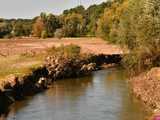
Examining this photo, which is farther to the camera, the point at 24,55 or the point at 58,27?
the point at 58,27

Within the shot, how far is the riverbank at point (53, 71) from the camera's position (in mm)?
60375

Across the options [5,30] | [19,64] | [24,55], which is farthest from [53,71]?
[5,30]

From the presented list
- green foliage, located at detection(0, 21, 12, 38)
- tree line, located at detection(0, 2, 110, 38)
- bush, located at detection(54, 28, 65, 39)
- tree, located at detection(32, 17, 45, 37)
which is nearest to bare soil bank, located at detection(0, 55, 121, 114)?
bush, located at detection(54, 28, 65, 39)

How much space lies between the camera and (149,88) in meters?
57.7

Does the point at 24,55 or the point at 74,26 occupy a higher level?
the point at 74,26

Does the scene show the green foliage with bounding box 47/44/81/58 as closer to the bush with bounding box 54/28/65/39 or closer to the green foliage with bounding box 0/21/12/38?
the bush with bounding box 54/28/65/39

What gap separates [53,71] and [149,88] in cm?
2374

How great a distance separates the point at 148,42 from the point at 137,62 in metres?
3.78

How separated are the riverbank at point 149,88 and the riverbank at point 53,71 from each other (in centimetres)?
1224

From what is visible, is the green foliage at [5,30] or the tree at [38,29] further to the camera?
the green foliage at [5,30]

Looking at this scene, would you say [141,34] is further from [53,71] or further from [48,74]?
[53,71]

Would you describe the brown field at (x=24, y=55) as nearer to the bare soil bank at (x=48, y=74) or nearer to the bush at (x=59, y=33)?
the bare soil bank at (x=48, y=74)

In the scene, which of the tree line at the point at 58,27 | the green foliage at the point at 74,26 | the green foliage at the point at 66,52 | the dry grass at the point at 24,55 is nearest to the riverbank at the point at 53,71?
the green foliage at the point at 66,52

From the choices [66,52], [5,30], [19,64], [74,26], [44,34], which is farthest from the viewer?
[5,30]
